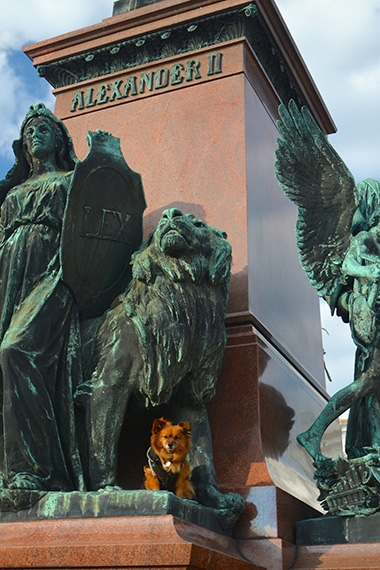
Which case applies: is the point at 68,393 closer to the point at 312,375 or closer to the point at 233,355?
the point at 233,355

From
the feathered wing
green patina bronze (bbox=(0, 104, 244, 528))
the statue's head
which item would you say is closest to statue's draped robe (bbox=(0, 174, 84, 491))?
green patina bronze (bbox=(0, 104, 244, 528))

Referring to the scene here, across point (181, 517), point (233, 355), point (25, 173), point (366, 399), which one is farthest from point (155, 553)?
point (25, 173)

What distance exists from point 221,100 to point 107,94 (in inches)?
50.0

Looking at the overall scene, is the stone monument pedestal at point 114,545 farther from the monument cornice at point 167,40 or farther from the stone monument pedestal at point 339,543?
the monument cornice at point 167,40

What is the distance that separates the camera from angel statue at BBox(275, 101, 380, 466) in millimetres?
5707

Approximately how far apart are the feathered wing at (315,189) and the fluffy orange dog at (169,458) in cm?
212

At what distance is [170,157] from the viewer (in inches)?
275

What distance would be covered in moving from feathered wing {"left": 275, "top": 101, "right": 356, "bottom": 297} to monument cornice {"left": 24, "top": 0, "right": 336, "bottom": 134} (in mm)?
1381

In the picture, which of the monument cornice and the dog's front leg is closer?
the dog's front leg

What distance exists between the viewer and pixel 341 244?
644 cm

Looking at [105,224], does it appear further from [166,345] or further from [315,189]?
[315,189]

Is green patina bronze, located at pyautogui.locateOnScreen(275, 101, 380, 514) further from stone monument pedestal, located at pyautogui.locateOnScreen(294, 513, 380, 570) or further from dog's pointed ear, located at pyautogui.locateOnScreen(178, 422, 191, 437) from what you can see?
dog's pointed ear, located at pyautogui.locateOnScreen(178, 422, 191, 437)

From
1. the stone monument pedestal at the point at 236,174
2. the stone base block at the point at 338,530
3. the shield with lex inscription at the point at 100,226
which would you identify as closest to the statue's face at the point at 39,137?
the shield with lex inscription at the point at 100,226

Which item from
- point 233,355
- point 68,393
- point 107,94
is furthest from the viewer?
point 107,94
